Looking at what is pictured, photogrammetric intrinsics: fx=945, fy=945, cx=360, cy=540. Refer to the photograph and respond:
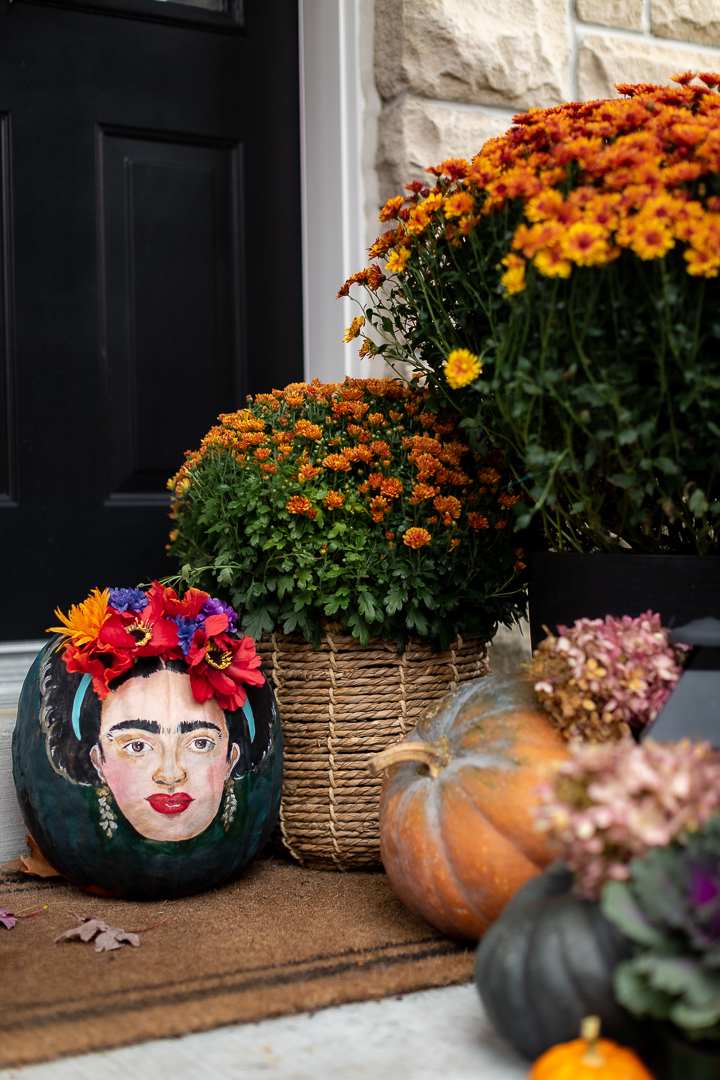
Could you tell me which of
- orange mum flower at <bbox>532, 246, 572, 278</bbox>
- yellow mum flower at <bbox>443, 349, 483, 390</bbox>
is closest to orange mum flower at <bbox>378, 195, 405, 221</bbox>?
yellow mum flower at <bbox>443, 349, 483, 390</bbox>

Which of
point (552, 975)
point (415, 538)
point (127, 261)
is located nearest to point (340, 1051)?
point (552, 975)

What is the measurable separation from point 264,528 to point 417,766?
462 millimetres

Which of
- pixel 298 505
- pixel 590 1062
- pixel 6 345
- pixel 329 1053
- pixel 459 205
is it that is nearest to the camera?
pixel 590 1062

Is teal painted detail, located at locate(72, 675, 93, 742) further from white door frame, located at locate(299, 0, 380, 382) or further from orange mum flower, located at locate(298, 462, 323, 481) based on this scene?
white door frame, located at locate(299, 0, 380, 382)

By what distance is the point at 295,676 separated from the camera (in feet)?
5.35

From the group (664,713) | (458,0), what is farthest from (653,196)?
(458,0)

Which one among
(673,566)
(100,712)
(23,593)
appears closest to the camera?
(673,566)

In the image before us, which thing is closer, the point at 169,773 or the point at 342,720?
the point at 169,773

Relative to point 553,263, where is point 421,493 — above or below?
below

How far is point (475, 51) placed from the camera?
209 centimetres

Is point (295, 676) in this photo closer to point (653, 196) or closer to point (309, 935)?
point (309, 935)

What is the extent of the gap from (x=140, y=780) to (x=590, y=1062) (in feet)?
2.66

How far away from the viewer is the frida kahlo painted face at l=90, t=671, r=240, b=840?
142 cm

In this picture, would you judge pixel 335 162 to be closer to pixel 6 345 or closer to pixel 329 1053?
pixel 6 345
